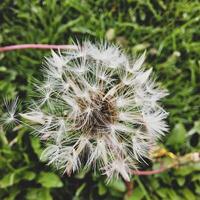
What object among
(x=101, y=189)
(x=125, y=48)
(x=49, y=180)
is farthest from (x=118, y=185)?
(x=125, y=48)

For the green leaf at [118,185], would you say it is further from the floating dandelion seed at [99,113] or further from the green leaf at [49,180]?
the floating dandelion seed at [99,113]

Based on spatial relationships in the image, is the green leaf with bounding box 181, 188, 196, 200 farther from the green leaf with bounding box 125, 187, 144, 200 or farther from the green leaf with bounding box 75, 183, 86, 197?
the green leaf with bounding box 75, 183, 86, 197

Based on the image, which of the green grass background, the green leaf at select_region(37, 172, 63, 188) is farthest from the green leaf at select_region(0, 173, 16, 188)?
the green leaf at select_region(37, 172, 63, 188)

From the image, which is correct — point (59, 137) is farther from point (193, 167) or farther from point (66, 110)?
point (193, 167)

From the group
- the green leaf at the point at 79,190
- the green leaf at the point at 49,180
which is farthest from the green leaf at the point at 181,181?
the green leaf at the point at 49,180

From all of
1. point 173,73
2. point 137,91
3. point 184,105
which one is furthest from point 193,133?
point 137,91

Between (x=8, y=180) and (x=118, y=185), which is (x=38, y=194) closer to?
(x=8, y=180)
